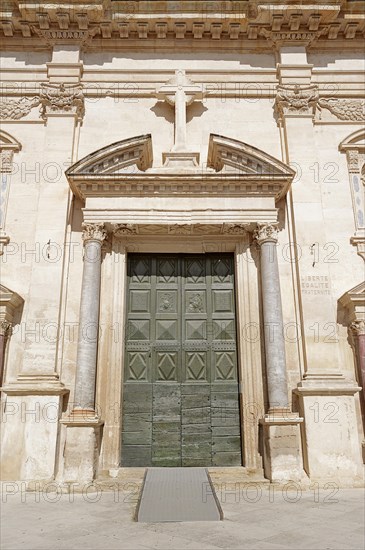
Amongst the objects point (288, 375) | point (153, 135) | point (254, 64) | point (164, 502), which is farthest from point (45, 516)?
point (254, 64)

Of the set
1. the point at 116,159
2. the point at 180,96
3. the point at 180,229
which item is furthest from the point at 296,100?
the point at 116,159

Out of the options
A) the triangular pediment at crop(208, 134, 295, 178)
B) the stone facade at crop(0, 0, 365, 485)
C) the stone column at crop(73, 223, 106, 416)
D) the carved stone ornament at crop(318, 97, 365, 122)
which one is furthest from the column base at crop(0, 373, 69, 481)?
the carved stone ornament at crop(318, 97, 365, 122)

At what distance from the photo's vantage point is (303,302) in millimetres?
9086

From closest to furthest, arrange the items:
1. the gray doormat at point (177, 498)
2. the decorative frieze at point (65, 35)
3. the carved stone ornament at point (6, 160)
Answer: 1. the gray doormat at point (177, 498)
2. the carved stone ornament at point (6, 160)
3. the decorative frieze at point (65, 35)

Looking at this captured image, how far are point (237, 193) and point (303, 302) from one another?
2541 millimetres

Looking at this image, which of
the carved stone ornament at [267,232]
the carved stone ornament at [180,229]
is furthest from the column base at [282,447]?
the carved stone ornament at [180,229]

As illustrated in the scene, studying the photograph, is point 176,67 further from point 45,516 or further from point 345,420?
point 45,516

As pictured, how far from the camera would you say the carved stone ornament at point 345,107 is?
10.6 meters

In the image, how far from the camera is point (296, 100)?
34.3ft

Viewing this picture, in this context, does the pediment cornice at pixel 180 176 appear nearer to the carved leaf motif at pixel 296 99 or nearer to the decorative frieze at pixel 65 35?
the carved leaf motif at pixel 296 99

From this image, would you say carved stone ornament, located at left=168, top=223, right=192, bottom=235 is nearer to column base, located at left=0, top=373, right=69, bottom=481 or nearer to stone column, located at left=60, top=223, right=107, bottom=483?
stone column, located at left=60, top=223, right=107, bottom=483

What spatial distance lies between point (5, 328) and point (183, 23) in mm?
7996

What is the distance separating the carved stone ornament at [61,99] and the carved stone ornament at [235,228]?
4.29m

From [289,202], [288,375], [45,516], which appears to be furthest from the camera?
[289,202]
